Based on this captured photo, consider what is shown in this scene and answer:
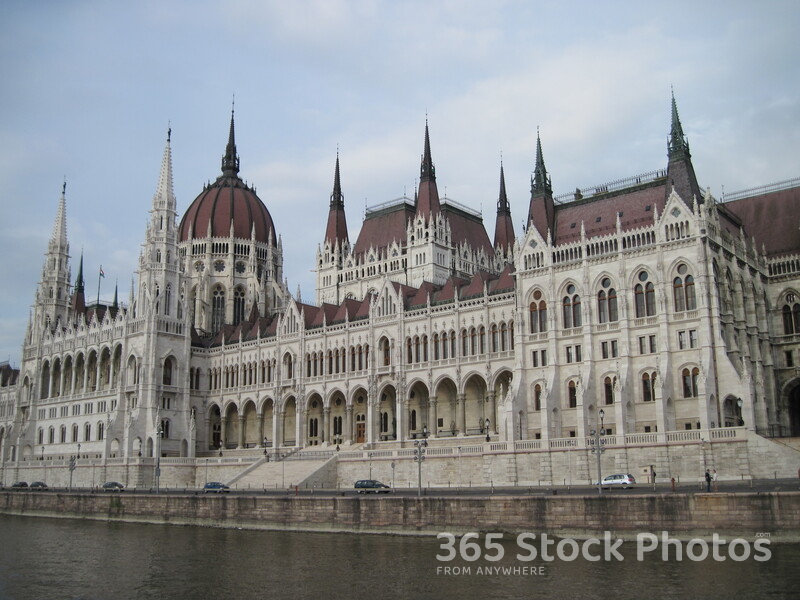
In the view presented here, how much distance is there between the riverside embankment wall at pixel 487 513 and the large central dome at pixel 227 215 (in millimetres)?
57049

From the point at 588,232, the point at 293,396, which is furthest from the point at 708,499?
the point at 293,396

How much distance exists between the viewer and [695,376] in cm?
6131

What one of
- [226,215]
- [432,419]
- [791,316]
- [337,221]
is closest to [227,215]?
[226,215]

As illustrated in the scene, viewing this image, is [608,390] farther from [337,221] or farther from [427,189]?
[337,221]

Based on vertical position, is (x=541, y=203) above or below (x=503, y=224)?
below

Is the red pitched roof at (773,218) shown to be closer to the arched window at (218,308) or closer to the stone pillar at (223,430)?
the stone pillar at (223,430)

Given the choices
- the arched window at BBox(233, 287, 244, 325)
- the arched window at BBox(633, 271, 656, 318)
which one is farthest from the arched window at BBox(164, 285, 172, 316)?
the arched window at BBox(633, 271, 656, 318)

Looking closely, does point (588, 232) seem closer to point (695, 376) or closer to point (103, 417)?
point (695, 376)

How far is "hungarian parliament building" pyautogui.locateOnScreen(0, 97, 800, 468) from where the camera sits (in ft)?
209

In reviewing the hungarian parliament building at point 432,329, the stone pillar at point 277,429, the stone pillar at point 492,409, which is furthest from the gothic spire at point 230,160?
the stone pillar at point 492,409

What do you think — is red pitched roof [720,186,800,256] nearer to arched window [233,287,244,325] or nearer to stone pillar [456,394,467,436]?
stone pillar [456,394,467,436]

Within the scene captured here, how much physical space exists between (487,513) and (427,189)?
5861 cm

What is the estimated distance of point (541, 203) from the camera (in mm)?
74625

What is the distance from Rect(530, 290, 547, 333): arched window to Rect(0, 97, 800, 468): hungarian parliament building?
0.16m
